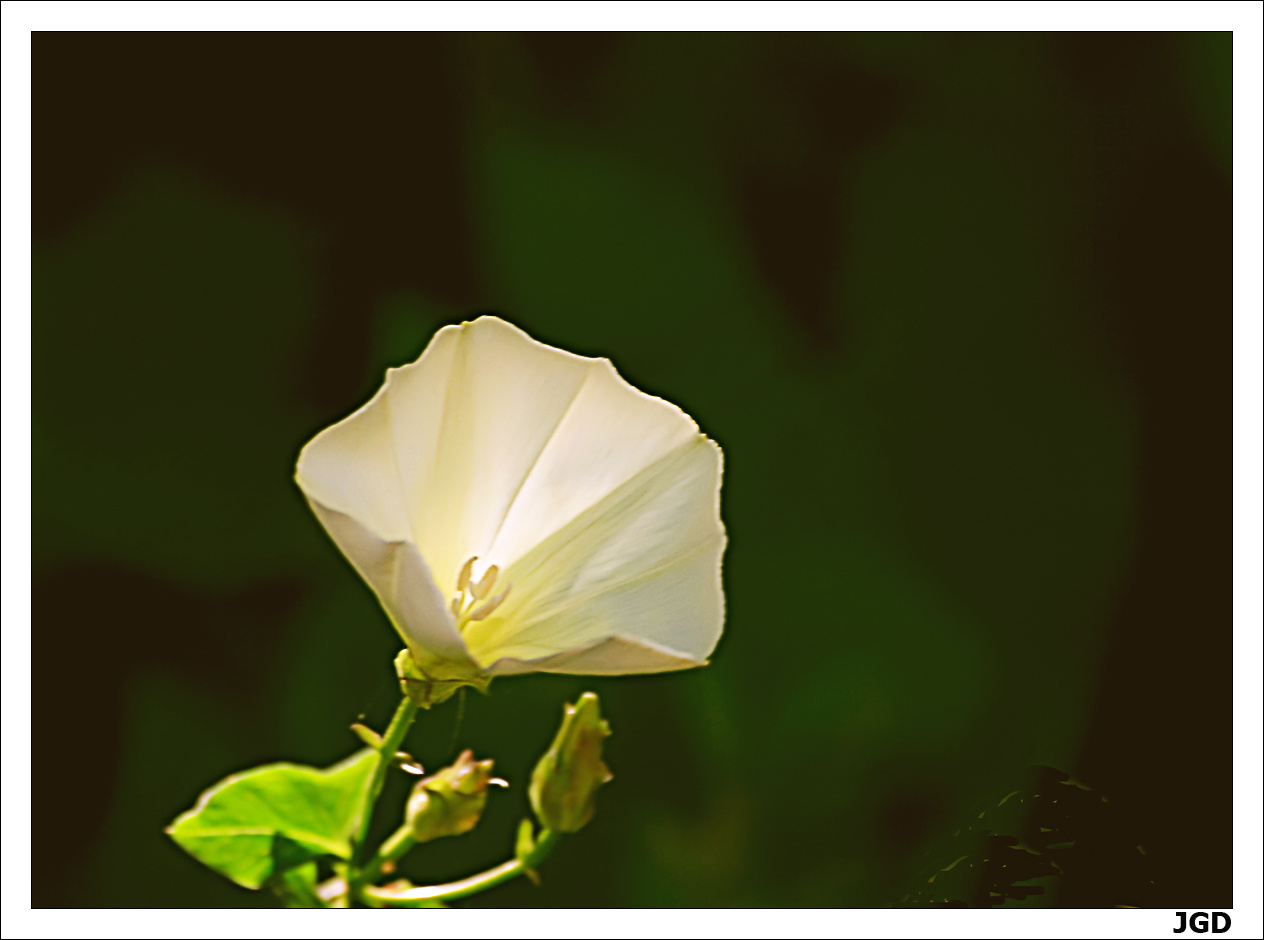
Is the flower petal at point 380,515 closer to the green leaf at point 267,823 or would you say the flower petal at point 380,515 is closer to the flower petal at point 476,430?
the flower petal at point 476,430

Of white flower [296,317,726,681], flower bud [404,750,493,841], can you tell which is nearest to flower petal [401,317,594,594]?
white flower [296,317,726,681]

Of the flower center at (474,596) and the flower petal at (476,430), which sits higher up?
the flower petal at (476,430)

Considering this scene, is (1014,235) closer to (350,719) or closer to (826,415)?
(826,415)

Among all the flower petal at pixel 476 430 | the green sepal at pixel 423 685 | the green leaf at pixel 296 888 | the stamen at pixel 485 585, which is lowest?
the green leaf at pixel 296 888

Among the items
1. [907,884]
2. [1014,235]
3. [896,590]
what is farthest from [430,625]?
[1014,235]

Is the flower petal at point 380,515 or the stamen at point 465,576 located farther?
the stamen at point 465,576

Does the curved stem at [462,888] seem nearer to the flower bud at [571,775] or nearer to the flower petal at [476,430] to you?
the flower bud at [571,775]

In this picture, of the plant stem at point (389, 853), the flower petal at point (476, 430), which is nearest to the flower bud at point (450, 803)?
the plant stem at point (389, 853)
